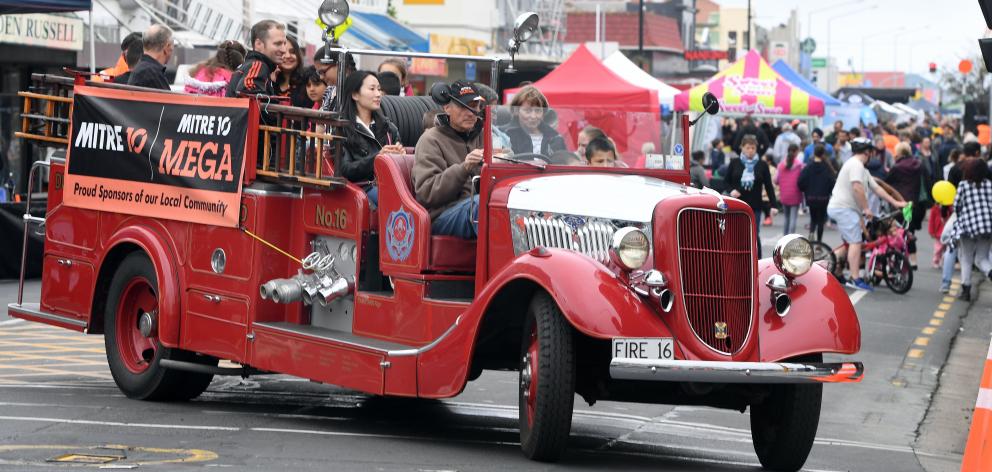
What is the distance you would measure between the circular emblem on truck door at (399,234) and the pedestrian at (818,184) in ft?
48.2

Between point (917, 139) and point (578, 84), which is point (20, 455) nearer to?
point (578, 84)

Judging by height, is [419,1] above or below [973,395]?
above

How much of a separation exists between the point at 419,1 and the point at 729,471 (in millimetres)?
49053

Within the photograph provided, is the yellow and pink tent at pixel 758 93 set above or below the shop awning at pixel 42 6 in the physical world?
above

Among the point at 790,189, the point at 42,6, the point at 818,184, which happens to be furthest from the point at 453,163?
the point at 790,189

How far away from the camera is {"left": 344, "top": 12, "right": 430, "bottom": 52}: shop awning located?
36.2 metres

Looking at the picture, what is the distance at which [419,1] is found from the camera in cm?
5572

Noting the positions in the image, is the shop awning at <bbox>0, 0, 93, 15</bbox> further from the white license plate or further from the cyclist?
the white license plate

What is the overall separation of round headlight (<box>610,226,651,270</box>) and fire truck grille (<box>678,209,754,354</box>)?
0.21m

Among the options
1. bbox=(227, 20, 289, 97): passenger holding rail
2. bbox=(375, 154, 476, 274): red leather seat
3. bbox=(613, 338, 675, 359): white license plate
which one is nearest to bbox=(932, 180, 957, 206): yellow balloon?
bbox=(227, 20, 289, 97): passenger holding rail

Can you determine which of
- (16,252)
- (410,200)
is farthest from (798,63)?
(410,200)

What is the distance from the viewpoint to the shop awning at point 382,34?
119ft

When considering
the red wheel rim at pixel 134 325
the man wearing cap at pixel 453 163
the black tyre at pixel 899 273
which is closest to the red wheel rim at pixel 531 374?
the man wearing cap at pixel 453 163

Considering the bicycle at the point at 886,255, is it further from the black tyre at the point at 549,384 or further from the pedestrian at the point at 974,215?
the black tyre at the point at 549,384
